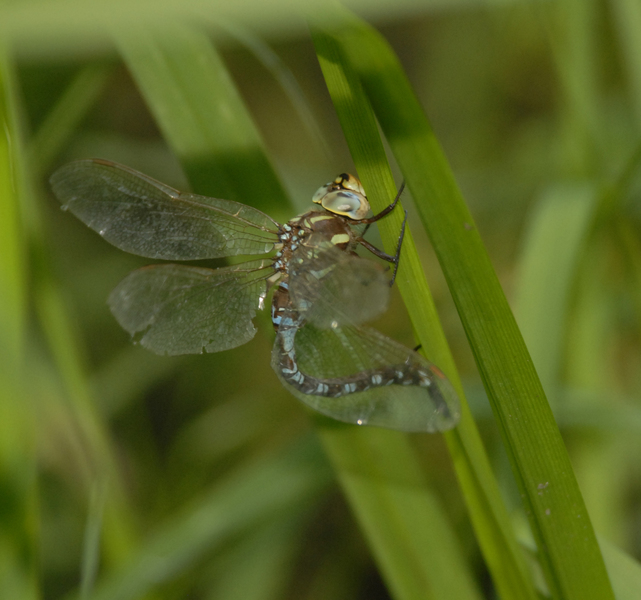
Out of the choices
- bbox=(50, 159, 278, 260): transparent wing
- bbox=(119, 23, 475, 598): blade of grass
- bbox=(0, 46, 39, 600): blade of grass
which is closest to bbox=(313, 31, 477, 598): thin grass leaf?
bbox=(119, 23, 475, 598): blade of grass

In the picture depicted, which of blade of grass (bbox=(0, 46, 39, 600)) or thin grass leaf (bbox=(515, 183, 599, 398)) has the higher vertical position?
blade of grass (bbox=(0, 46, 39, 600))

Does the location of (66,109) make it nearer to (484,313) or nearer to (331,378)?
(331,378)

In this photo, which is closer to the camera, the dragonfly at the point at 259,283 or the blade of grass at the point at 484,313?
the blade of grass at the point at 484,313

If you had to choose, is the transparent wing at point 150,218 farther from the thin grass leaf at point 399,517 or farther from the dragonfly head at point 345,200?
the thin grass leaf at point 399,517

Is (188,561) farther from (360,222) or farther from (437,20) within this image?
(437,20)

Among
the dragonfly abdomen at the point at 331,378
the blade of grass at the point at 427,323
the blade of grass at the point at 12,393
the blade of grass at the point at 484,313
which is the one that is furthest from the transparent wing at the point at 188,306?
the blade of grass at the point at 484,313

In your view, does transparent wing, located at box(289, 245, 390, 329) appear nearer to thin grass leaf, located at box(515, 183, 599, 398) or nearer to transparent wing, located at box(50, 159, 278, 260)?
transparent wing, located at box(50, 159, 278, 260)
